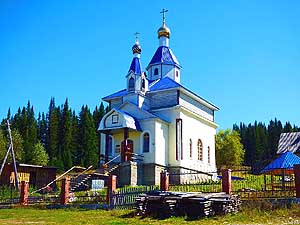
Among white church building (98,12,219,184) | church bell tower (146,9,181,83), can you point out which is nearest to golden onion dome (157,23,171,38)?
church bell tower (146,9,181,83)

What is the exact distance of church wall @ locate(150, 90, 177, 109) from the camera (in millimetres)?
30203

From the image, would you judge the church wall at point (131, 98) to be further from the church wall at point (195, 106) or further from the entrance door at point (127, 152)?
the church wall at point (195, 106)

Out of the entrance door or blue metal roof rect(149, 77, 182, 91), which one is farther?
blue metal roof rect(149, 77, 182, 91)

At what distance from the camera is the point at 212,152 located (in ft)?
115

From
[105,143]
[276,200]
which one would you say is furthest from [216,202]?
[105,143]

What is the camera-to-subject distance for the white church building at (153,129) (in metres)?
28.1

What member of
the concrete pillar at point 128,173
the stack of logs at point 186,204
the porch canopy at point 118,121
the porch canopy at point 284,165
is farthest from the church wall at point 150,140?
the stack of logs at point 186,204

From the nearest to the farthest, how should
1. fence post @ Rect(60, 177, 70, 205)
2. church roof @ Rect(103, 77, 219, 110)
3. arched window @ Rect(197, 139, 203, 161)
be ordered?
fence post @ Rect(60, 177, 70, 205)
church roof @ Rect(103, 77, 219, 110)
arched window @ Rect(197, 139, 203, 161)

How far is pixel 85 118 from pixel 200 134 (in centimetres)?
3202

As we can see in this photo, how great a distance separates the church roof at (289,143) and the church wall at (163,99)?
17101mm

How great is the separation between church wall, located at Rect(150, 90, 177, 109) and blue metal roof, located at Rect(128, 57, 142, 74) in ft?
7.39

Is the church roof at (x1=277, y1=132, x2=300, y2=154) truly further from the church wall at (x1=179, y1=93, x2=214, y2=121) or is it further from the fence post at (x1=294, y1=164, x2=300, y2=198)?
the fence post at (x1=294, y1=164, x2=300, y2=198)

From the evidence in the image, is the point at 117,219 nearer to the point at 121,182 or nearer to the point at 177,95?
the point at 121,182

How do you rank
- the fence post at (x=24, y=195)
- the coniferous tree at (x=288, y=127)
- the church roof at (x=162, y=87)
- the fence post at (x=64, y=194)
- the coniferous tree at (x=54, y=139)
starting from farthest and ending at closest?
the coniferous tree at (x=288, y=127) → the coniferous tree at (x=54, y=139) → the church roof at (x=162, y=87) → the fence post at (x=24, y=195) → the fence post at (x=64, y=194)
